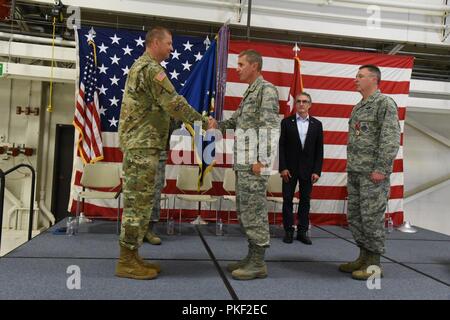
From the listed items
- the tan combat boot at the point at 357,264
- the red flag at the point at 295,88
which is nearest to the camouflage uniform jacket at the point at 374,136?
the tan combat boot at the point at 357,264

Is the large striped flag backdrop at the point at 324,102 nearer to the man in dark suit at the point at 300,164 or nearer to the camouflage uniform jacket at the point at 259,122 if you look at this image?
the man in dark suit at the point at 300,164

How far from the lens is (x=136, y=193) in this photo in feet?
8.83

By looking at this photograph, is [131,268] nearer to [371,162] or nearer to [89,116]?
[371,162]

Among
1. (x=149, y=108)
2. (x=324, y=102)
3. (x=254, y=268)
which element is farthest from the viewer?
(x=324, y=102)

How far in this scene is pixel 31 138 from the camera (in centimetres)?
665

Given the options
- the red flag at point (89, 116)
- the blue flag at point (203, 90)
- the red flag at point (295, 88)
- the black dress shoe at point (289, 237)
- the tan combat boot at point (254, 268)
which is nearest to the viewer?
the tan combat boot at point (254, 268)

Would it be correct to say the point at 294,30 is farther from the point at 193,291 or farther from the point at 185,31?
the point at 193,291

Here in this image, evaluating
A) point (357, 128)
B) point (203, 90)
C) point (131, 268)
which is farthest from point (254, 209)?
point (203, 90)

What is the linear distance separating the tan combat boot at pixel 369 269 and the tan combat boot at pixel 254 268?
75 centimetres

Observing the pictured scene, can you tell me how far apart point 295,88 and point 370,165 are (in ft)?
8.02

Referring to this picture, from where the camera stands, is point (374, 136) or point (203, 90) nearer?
point (374, 136)

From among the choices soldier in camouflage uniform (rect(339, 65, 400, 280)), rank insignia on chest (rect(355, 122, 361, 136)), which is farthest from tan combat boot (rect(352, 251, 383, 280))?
rank insignia on chest (rect(355, 122, 361, 136))

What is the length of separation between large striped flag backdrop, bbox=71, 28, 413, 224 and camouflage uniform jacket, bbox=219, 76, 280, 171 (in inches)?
88.7

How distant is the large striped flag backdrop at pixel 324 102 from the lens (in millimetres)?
5195
